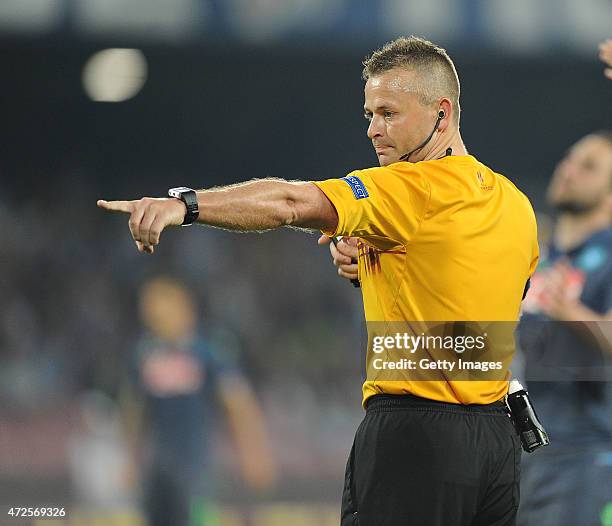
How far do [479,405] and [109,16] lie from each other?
7.25 meters

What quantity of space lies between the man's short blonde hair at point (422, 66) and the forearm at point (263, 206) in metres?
0.47

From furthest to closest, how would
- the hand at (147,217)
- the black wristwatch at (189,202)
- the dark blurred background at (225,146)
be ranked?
the dark blurred background at (225,146) < the black wristwatch at (189,202) < the hand at (147,217)

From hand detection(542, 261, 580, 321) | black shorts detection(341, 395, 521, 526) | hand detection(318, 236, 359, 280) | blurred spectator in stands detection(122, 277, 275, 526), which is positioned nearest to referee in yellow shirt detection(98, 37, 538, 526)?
black shorts detection(341, 395, 521, 526)

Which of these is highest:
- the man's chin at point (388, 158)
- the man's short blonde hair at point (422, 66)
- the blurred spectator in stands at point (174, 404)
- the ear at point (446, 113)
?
the man's short blonde hair at point (422, 66)

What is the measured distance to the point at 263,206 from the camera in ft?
7.00

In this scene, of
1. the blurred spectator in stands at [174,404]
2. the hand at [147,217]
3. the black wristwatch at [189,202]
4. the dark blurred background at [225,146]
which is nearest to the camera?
the hand at [147,217]

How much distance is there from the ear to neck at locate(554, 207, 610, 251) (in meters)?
1.48

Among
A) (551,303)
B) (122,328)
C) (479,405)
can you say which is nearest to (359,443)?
(479,405)

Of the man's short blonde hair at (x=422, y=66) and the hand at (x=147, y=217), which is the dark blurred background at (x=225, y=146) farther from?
the hand at (x=147, y=217)

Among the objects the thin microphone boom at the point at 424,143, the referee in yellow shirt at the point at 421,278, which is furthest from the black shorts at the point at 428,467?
the thin microphone boom at the point at 424,143

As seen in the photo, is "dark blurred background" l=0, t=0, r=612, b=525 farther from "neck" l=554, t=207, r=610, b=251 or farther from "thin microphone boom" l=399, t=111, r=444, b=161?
"thin microphone boom" l=399, t=111, r=444, b=161

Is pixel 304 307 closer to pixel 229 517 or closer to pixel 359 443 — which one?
pixel 229 517

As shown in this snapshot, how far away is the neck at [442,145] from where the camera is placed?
2494 mm

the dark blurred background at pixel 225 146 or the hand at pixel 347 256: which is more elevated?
the dark blurred background at pixel 225 146
